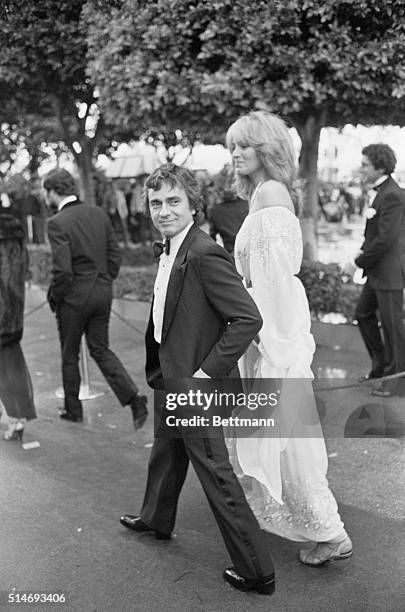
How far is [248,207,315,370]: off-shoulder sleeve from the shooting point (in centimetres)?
316

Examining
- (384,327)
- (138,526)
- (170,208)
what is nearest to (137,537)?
(138,526)

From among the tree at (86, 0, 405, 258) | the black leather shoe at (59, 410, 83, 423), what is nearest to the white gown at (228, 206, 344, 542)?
the black leather shoe at (59, 410, 83, 423)

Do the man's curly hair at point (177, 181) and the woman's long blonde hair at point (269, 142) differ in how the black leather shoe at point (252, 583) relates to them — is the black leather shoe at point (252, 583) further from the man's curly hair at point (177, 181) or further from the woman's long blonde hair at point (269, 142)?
the woman's long blonde hair at point (269, 142)

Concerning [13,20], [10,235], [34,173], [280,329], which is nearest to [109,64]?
[13,20]

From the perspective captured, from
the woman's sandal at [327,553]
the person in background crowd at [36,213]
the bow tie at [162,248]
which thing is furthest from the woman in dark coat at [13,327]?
the person in background crowd at [36,213]

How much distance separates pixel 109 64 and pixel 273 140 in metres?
4.67

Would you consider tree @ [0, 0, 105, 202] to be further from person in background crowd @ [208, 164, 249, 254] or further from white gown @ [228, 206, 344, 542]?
white gown @ [228, 206, 344, 542]

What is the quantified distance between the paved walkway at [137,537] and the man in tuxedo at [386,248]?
0.76 metres

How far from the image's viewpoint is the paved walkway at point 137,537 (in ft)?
9.91

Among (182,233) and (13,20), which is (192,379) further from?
(13,20)

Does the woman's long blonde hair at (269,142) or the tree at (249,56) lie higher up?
the tree at (249,56)

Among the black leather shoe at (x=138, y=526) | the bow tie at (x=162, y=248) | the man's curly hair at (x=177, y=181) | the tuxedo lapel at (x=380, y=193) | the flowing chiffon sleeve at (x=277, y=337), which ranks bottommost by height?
the black leather shoe at (x=138, y=526)

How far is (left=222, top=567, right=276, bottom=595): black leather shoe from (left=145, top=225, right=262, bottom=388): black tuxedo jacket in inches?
34.2

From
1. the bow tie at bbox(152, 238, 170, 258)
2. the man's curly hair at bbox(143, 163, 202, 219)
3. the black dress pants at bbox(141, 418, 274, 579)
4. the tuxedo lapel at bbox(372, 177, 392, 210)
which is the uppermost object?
the man's curly hair at bbox(143, 163, 202, 219)
